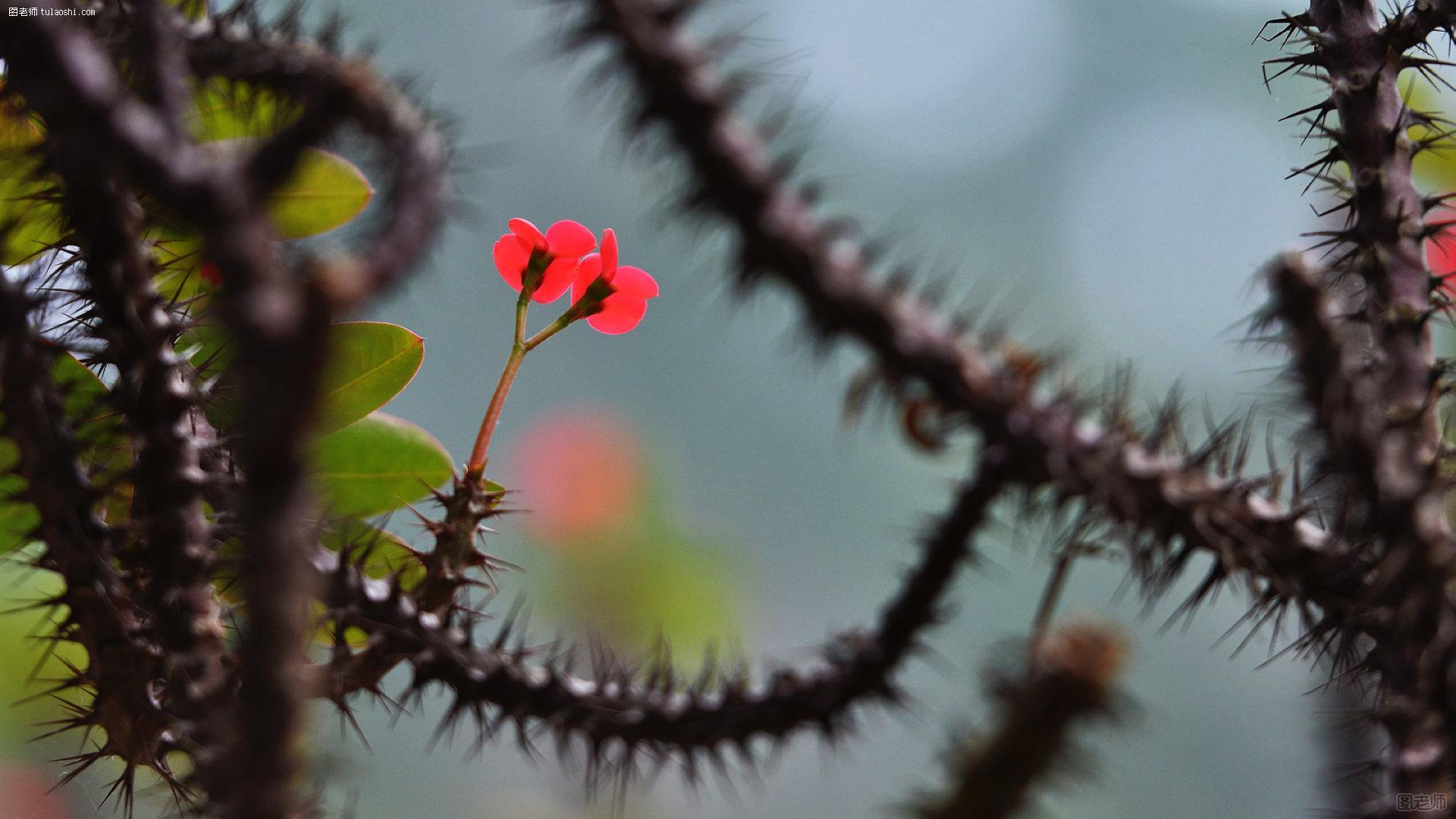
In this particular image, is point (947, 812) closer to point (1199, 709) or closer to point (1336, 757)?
point (1336, 757)

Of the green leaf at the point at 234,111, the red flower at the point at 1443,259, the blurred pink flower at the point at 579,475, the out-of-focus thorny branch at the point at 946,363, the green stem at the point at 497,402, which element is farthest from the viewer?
the blurred pink flower at the point at 579,475

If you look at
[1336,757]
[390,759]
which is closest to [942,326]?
[1336,757]

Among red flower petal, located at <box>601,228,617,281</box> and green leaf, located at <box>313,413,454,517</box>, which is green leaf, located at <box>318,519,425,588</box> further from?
red flower petal, located at <box>601,228,617,281</box>

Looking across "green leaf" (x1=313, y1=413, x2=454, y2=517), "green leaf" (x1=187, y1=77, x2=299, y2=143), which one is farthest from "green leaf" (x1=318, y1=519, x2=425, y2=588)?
"green leaf" (x1=187, y1=77, x2=299, y2=143)

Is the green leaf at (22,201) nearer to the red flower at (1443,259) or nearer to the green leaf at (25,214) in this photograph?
the green leaf at (25,214)

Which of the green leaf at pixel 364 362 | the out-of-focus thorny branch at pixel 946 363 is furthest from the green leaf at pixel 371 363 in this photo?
the out-of-focus thorny branch at pixel 946 363

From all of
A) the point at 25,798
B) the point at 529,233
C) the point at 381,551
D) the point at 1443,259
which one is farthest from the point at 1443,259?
the point at 25,798

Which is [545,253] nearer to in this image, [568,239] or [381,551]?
[568,239]
